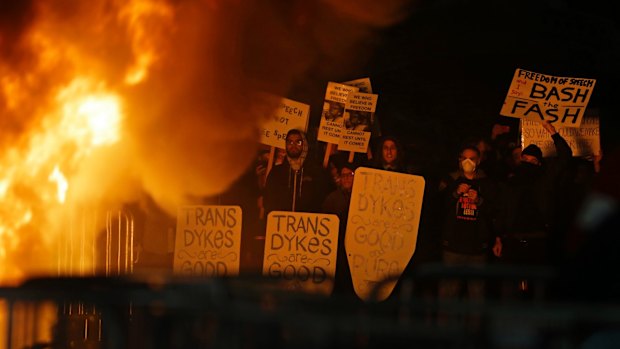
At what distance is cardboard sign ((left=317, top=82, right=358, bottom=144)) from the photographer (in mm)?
10406

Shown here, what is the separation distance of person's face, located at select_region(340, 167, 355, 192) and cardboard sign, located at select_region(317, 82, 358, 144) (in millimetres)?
327

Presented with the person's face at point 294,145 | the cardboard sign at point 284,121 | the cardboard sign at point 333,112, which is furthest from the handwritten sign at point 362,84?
the person's face at point 294,145

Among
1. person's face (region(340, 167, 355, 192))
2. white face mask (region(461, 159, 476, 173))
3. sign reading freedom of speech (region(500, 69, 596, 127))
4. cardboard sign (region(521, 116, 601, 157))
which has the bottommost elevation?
person's face (region(340, 167, 355, 192))

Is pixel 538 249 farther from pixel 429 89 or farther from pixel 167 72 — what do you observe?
pixel 167 72

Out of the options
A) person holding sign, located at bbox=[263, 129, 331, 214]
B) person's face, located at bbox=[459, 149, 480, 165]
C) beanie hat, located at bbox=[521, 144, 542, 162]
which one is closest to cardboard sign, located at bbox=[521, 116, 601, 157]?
beanie hat, located at bbox=[521, 144, 542, 162]

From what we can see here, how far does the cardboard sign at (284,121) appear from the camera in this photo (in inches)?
409

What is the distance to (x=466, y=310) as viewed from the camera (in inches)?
160

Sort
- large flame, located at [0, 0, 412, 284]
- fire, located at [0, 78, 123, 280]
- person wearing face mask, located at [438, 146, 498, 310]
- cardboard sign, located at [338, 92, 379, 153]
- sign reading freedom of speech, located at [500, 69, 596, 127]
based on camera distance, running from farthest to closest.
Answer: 1. cardboard sign, located at [338, 92, 379, 153]
2. sign reading freedom of speech, located at [500, 69, 596, 127]
3. person wearing face mask, located at [438, 146, 498, 310]
4. large flame, located at [0, 0, 412, 284]
5. fire, located at [0, 78, 123, 280]

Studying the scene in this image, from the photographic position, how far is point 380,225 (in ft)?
33.8

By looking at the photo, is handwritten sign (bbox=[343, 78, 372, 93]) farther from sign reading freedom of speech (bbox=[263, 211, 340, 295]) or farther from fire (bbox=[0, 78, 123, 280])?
fire (bbox=[0, 78, 123, 280])

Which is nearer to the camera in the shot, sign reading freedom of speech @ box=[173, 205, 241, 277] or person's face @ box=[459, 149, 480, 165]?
person's face @ box=[459, 149, 480, 165]

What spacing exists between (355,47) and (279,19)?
86cm

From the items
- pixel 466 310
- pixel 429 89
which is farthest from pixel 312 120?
pixel 466 310

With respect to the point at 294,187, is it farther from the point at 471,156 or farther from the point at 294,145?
the point at 471,156
